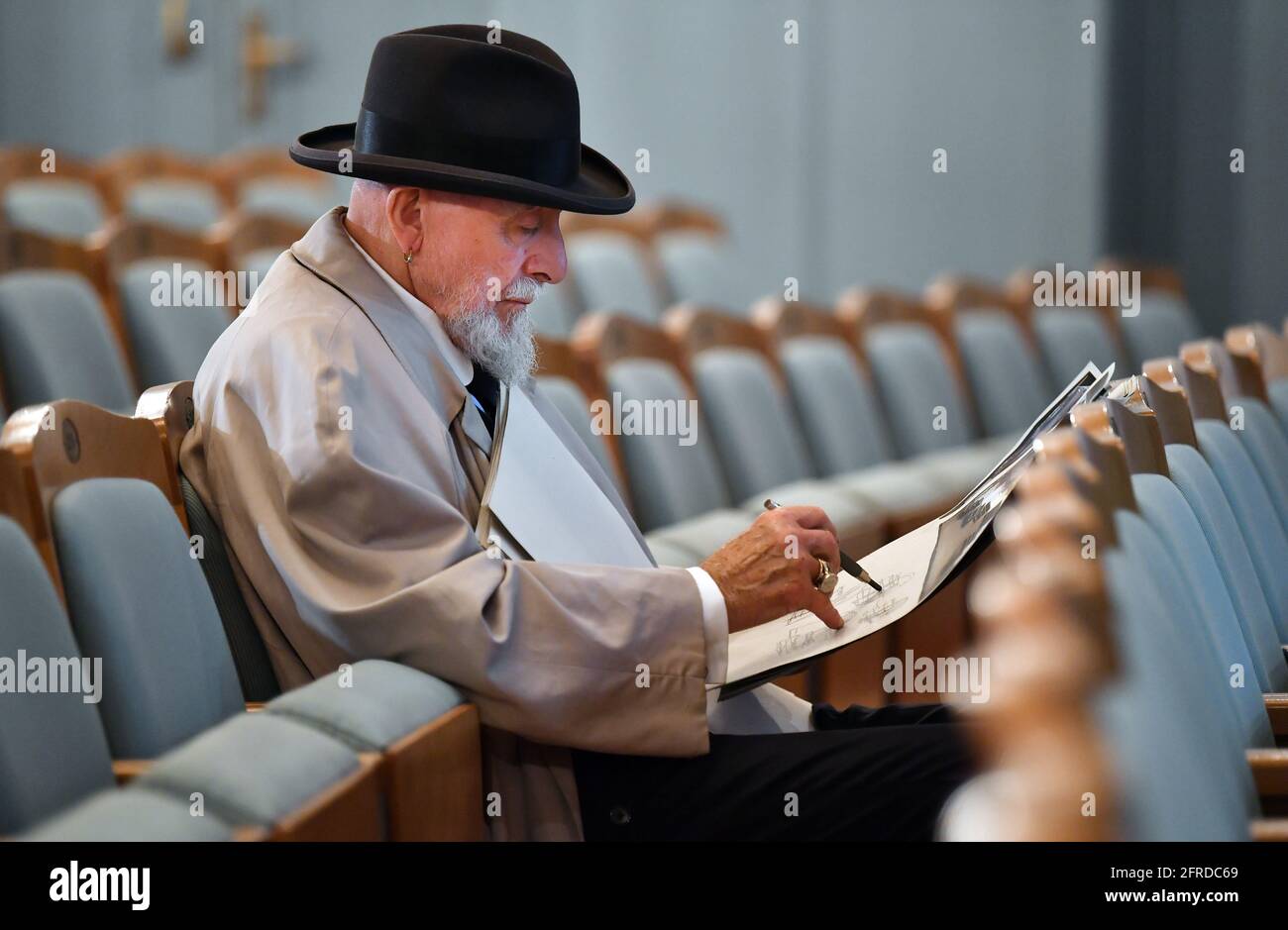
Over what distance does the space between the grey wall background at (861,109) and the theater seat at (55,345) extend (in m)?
4.29

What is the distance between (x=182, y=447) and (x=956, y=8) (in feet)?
17.8

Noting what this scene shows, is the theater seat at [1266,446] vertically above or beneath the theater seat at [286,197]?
beneath

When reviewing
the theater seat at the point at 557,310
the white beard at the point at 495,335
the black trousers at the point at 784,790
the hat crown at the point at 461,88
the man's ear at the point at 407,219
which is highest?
the hat crown at the point at 461,88

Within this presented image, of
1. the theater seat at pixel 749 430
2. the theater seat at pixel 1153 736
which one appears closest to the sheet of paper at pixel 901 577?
the theater seat at pixel 1153 736

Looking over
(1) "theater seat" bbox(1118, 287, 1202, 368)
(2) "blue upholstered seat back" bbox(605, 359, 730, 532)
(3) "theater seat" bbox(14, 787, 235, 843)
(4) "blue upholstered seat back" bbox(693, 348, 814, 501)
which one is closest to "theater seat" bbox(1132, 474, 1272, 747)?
(3) "theater seat" bbox(14, 787, 235, 843)

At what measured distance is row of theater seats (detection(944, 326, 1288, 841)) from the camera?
2.52ft

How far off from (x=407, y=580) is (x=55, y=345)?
50.9 inches

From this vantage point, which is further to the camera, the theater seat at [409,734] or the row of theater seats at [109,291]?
the row of theater seats at [109,291]

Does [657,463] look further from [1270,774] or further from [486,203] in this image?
[1270,774]

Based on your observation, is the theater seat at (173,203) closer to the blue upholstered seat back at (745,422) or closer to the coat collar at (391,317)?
the blue upholstered seat back at (745,422)

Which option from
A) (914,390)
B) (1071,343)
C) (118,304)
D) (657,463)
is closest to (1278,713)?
(657,463)

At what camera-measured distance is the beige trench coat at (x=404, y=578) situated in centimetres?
144
